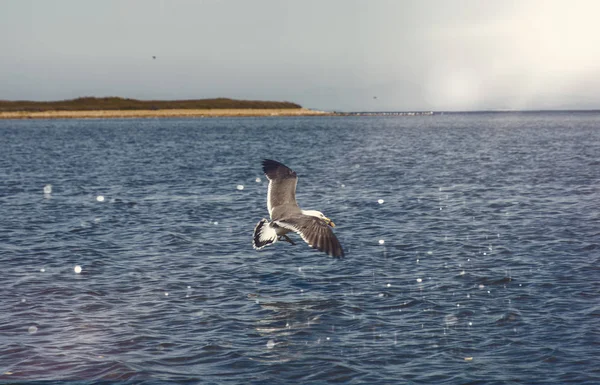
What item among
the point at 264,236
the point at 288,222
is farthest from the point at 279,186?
the point at 288,222

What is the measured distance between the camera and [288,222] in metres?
14.2

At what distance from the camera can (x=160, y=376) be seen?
10.6 metres

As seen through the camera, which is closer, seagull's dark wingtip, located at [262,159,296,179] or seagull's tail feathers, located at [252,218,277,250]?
seagull's tail feathers, located at [252,218,277,250]

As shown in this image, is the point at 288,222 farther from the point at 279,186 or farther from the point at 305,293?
the point at 279,186

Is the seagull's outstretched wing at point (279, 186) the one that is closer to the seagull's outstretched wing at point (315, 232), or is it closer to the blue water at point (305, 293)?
the seagull's outstretched wing at point (315, 232)

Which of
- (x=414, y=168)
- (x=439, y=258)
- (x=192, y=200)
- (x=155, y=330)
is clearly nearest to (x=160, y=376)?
(x=155, y=330)

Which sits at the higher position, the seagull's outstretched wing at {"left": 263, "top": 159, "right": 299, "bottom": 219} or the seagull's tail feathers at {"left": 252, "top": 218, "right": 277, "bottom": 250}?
the seagull's outstretched wing at {"left": 263, "top": 159, "right": 299, "bottom": 219}

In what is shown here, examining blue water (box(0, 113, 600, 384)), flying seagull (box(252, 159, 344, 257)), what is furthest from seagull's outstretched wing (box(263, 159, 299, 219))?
blue water (box(0, 113, 600, 384))

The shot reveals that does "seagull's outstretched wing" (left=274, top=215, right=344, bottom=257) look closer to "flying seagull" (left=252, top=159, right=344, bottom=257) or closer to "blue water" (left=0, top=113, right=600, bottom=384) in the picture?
"flying seagull" (left=252, top=159, right=344, bottom=257)

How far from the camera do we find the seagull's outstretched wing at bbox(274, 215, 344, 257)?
12.7 meters

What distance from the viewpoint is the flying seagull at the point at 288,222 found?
1297cm

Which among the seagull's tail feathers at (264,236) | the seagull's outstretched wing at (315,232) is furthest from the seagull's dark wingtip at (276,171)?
the seagull's outstretched wing at (315,232)

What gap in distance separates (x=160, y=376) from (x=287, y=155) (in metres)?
57.0

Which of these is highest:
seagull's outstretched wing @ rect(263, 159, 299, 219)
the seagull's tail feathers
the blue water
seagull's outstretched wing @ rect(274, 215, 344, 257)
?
seagull's outstretched wing @ rect(263, 159, 299, 219)
